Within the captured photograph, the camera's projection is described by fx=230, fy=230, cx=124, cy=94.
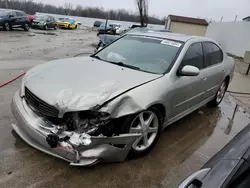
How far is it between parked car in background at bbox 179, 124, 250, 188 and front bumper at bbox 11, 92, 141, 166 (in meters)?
1.17

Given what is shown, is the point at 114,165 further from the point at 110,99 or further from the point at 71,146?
the point at 110,99

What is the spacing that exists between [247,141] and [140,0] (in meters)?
21.8

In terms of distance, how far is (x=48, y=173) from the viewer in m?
2.62

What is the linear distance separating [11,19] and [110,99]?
66.6 ft

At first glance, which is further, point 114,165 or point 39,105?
point 114,165

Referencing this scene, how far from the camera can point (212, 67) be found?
4.42m

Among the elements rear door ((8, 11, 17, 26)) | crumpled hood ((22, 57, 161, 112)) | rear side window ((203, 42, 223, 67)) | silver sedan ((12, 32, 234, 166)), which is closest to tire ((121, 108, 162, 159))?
silver sedan ((12, 32, 234, 166))

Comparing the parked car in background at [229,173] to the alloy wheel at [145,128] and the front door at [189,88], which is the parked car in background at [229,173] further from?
the front door at [189,88]

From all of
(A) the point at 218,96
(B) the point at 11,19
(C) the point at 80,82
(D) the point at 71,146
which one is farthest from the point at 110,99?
(B) the point at 11,19

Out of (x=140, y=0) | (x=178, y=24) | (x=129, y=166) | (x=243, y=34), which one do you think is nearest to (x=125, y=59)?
(x=129, y=166)

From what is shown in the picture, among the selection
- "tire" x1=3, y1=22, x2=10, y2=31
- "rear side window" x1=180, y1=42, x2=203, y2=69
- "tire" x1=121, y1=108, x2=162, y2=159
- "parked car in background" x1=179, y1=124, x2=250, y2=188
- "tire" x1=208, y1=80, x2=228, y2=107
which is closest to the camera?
"parked car in background" x1=179, y1=124, x2=250, y2=188

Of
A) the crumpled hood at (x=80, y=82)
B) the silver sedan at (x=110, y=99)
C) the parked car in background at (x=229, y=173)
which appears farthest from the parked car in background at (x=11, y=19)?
the parked car in background at (x=229, y=173)

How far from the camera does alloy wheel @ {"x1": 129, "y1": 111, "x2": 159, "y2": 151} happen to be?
9.31 ft

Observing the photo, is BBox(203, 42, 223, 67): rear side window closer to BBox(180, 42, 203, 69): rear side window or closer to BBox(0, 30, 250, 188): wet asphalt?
BBox(180, 42, 203, 69): rear side window
